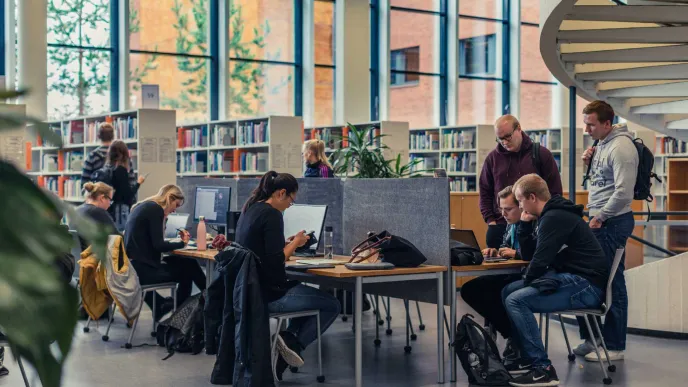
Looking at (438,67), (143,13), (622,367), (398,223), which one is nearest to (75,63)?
(143,13)

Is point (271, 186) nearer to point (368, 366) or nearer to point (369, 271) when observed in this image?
point (369, 271)

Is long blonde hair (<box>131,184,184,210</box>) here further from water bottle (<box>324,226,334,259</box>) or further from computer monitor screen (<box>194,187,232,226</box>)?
water bottle (<box>324,226,334,259</box>)

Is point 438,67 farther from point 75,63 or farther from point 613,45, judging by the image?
point 613,45

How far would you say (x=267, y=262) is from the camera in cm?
389

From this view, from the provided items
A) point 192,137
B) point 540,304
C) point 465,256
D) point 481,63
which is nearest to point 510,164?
point 465,256

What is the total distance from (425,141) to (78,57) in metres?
5.17

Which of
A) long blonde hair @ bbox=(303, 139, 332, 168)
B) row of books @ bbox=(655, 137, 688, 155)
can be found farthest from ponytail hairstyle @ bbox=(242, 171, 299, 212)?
row of books @ bbox=(655, 137, 688, 155)

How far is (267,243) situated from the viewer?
3904mm

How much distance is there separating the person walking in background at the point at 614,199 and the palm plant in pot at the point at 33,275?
14.9 ft

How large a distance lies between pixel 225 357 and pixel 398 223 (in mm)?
1133

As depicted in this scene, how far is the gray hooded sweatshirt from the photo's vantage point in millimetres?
4551

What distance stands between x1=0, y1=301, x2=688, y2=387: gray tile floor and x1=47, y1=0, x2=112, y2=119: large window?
6.06 m

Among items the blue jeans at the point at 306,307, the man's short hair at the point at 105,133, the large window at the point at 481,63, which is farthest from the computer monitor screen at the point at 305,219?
the large window at the point at 481,63

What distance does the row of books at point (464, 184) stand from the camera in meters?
12.8
